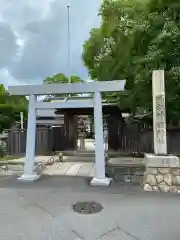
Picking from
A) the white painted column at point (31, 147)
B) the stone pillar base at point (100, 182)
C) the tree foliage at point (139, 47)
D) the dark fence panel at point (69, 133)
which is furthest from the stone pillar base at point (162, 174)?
the dark fence panel at point (69, 133)

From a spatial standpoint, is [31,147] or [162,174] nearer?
[162,174]

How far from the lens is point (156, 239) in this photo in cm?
439

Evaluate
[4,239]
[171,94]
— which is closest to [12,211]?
[4,239]

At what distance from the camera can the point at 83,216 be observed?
5.41 m

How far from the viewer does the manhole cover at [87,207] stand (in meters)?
5.70

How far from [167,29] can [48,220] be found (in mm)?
7406

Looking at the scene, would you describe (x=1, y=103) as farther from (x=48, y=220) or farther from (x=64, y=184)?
(x=48, y=220)

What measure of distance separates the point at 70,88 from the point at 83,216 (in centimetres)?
429

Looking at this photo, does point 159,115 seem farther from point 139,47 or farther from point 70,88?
point 139,47

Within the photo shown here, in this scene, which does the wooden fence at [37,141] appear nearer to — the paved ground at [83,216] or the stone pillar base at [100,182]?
the paved ground at [83,216]

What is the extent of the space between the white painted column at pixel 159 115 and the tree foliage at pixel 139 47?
→ 1748 mm

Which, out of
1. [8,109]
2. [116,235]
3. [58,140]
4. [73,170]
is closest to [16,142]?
[58,140]

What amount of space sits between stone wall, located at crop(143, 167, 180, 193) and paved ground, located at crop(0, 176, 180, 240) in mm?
382

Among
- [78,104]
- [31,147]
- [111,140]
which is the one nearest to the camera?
[78,104]
